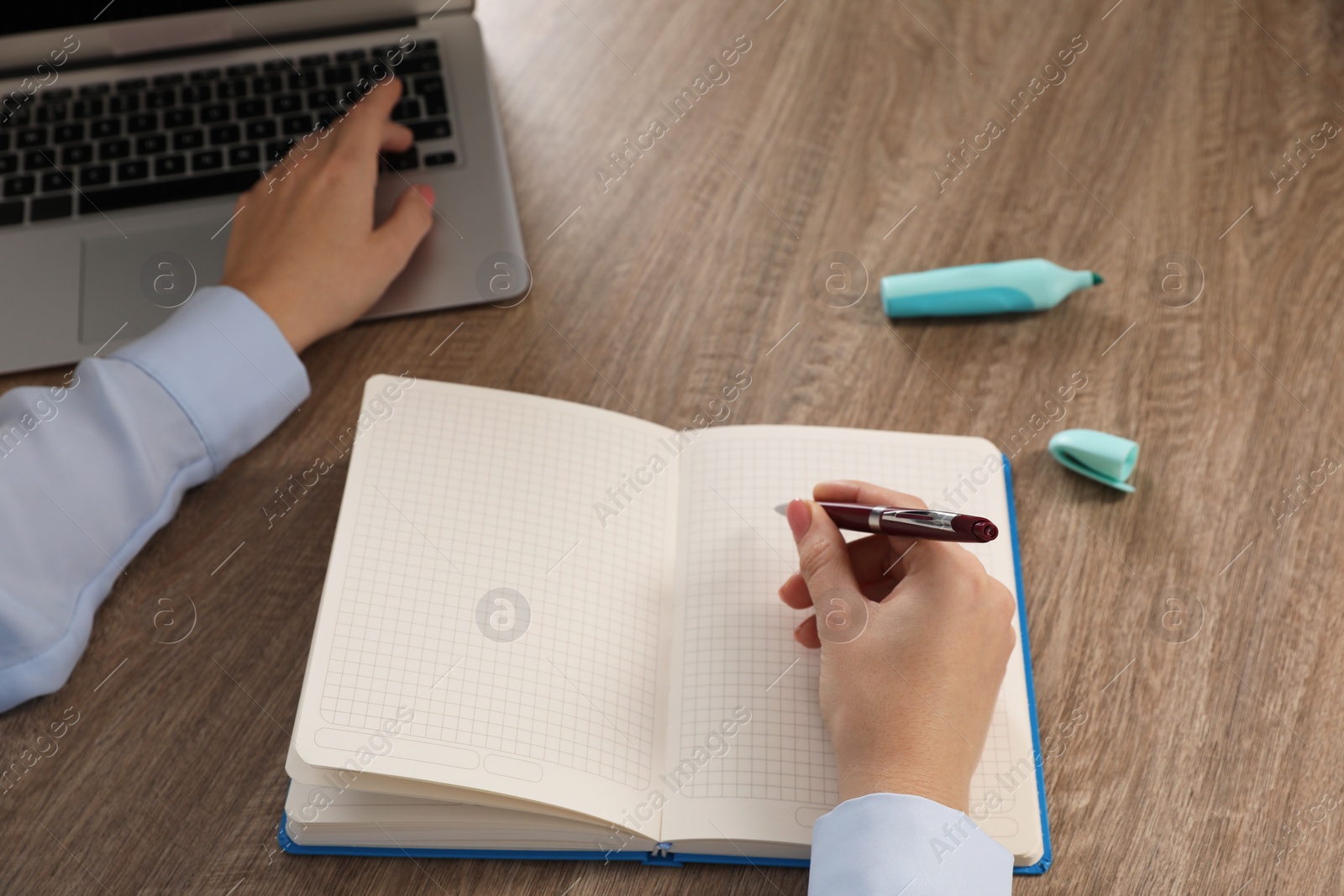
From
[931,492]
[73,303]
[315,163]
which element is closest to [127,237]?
[73,303]

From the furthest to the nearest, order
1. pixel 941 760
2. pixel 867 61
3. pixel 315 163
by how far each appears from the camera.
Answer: pixel 867 61
pixel 315 163
pixel 941 760

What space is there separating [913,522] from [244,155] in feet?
2.30

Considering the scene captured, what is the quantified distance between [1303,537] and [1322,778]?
197 millimetres

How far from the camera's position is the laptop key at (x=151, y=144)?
941mm

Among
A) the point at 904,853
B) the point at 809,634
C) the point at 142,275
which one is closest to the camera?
the point at 904,853

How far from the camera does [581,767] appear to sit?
67 cm

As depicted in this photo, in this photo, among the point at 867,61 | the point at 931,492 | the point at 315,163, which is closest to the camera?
the point at 931,492

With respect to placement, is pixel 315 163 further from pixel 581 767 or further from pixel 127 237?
pixel 581 767

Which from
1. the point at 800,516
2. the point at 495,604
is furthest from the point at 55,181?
the point at 800,516

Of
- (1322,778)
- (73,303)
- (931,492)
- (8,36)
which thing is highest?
(8,36)

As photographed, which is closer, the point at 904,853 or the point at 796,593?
the point at 904,853

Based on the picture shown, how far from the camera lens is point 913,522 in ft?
2.30

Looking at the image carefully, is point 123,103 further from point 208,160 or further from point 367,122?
point 367,122

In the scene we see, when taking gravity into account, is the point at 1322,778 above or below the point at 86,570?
below
